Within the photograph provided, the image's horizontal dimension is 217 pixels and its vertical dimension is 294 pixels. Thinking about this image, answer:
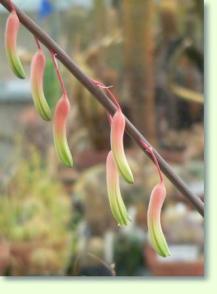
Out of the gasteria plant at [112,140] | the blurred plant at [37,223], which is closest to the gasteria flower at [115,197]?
the gasteria plant at [112,140]

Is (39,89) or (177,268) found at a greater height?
(39,89)

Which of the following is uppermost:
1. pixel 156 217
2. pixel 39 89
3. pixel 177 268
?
pixel 39 89

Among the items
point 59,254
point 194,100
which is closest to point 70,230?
point 59,254

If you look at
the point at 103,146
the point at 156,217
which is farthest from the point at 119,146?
the point at 103,146

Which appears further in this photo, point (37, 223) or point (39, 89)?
point (37, 223)

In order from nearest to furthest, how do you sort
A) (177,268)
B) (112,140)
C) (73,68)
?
(73,68), (112,140), (177,268)

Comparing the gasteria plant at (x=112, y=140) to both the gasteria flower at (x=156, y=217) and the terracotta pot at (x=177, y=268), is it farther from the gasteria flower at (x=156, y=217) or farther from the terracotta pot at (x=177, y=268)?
the terracotta pot at (x=177, y=268)

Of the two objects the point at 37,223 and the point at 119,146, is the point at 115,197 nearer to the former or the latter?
the point at 119,146
